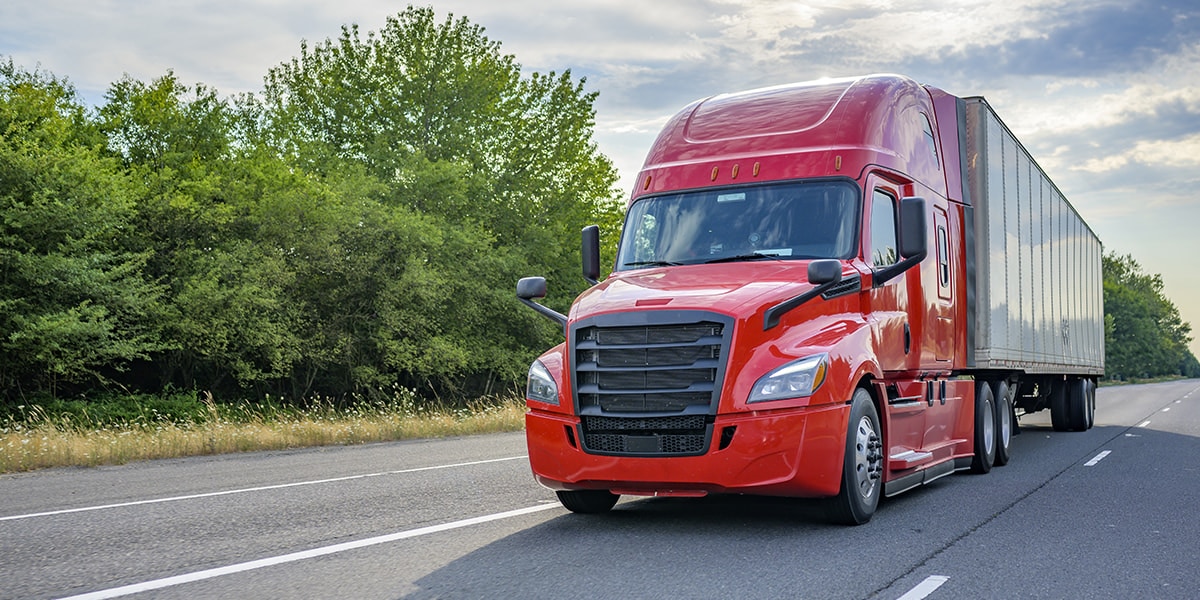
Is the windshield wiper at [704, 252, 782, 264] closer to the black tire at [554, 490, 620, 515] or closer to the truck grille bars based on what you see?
the truck grille bars

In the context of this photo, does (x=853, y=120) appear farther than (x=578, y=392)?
Yes

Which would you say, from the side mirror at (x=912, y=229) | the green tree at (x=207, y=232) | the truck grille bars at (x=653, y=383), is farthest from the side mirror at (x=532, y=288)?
the green tree at (x=207, y=232)

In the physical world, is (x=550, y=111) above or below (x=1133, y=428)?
above

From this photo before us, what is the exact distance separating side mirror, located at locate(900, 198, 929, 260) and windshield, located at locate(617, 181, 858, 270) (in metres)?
0.36

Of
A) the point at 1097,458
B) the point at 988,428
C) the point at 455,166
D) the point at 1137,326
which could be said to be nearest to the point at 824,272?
the point at 988,428

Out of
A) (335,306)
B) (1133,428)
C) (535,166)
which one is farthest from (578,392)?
(535,166)

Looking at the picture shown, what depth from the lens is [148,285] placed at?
2883 centimetres

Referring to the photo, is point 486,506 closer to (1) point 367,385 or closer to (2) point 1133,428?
(2) point 1133,428

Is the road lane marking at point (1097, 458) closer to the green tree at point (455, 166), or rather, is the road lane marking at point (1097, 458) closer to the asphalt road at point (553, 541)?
the asphalt road at point (553, 541)

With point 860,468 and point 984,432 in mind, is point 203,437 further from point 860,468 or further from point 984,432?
point 860,468

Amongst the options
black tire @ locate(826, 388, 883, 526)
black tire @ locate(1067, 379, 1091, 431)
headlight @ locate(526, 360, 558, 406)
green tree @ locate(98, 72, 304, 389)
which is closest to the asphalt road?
black tire @ locate(826, 388, 883, 526)

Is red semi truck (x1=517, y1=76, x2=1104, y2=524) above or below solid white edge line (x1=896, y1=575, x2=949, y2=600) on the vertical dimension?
above

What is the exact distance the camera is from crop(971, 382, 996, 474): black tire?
11.2 meters

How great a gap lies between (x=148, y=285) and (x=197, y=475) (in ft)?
62.4
